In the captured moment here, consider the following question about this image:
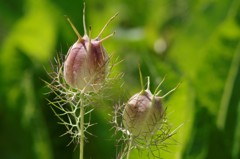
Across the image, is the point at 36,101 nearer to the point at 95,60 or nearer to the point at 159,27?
the point at 95,60

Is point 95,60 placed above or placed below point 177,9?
above

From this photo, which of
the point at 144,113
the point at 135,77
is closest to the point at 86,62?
the point at 144,113

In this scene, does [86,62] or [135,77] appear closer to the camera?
[86,62]

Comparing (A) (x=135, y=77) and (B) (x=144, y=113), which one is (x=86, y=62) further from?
(A) (x=135, y=77)

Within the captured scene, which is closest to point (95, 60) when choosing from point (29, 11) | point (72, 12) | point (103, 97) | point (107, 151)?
point (103, 97)

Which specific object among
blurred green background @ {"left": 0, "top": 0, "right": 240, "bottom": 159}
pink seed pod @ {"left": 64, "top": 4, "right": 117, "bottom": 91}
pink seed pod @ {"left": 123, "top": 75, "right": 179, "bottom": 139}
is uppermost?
pink seed pod @ {"left": 64, "top": 4, "right": 117, "bottom": 91}
